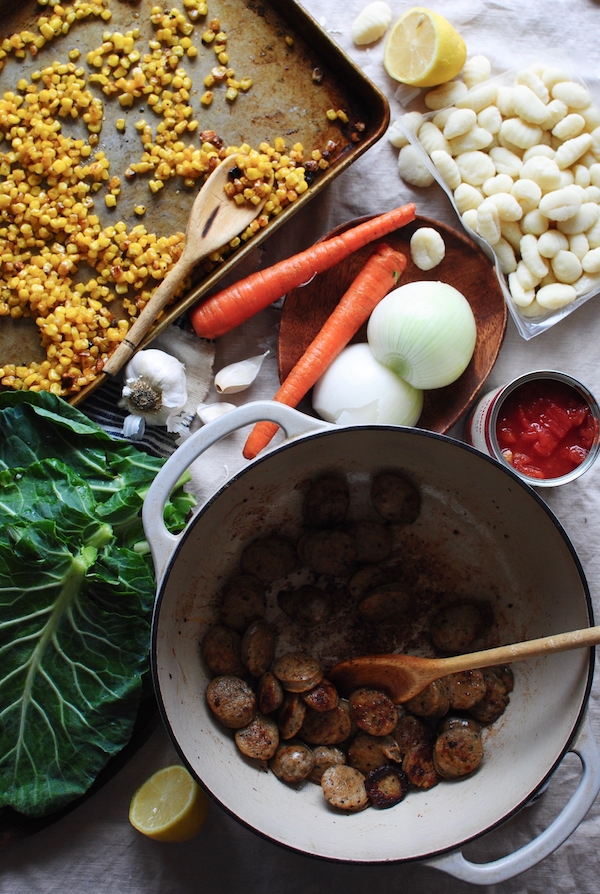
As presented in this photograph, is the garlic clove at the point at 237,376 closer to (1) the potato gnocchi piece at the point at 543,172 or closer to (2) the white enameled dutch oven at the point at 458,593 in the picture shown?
(2) the white enameled dutch oven at the point at 458,593

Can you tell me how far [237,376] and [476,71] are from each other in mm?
964

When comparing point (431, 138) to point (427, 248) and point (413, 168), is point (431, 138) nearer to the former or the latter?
point (413, 168)

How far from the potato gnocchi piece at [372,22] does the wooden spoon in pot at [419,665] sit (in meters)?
1.49

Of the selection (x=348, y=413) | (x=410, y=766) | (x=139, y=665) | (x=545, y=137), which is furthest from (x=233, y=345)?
(x=410, y=766)

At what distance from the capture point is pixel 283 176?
1.64 metres

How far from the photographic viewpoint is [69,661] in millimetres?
1470

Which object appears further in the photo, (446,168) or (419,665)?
(446,168)

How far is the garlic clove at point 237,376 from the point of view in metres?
1.70

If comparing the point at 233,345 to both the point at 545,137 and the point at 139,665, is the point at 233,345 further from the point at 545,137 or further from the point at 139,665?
the point at 545,137

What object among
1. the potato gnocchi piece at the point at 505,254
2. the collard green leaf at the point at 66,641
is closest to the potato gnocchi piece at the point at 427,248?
the potato gnocchi piece at the point at 505,254

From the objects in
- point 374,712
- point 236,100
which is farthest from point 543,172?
point 374,712

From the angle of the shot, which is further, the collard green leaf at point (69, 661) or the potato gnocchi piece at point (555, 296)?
the potato gnocchi piece at point (555, 296)

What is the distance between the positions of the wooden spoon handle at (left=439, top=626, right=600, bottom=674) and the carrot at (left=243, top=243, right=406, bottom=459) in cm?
67

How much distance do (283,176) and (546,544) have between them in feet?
3.38
